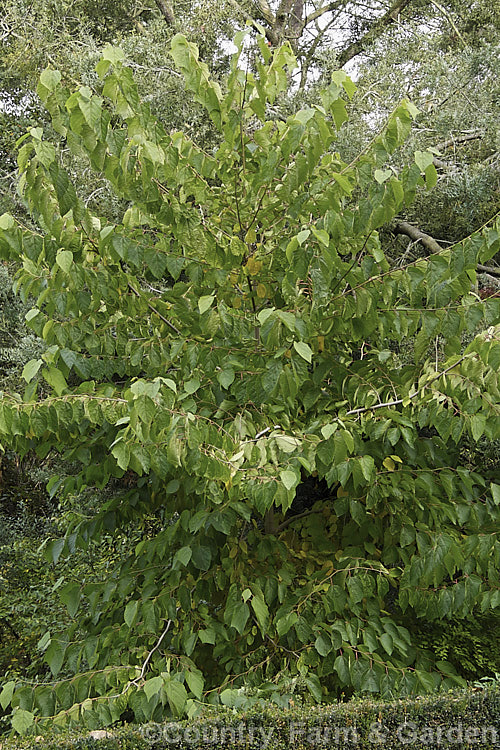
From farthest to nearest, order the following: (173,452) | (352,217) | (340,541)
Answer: (340,541) → (352,217) → (173,452)

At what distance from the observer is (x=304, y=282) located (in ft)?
8.67

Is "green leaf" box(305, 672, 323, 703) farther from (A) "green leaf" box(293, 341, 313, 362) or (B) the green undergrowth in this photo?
(A) "green leaf" box(293, 341, 313, 362)

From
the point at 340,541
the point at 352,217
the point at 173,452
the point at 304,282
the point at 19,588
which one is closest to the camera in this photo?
the point at 173,452

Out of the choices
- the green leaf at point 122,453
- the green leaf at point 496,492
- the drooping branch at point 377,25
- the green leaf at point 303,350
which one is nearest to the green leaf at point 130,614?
the green leaf at point 122,453

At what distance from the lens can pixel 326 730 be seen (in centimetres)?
222

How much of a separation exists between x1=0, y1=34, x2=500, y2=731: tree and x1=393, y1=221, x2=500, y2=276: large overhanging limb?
81.1 inches

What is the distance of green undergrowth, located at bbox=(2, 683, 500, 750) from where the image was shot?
86.3 inches

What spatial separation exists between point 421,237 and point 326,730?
12.2 ft

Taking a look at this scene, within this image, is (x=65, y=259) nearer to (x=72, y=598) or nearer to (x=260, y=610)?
(x=260, y=610)

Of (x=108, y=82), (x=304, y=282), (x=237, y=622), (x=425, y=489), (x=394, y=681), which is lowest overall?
(x=394, y=681)

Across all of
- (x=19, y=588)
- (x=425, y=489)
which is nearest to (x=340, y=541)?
(x=425, y=489)

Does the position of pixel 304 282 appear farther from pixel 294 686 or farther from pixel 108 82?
pixel 294 686

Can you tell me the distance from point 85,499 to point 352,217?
4212mm

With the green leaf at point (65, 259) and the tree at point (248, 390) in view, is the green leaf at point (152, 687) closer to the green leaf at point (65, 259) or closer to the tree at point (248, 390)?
the tree at point (248, 390)
